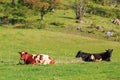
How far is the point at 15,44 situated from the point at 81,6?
3743cm

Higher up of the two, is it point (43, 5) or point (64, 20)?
point (43, 5)

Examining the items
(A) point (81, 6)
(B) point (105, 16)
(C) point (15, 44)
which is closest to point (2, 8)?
(A) point (81, 6)

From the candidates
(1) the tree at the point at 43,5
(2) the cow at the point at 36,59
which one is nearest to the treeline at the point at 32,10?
(1) the tree at the point at 43,5

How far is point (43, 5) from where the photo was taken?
246 ft

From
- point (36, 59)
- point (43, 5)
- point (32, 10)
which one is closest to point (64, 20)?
point (43, 5)

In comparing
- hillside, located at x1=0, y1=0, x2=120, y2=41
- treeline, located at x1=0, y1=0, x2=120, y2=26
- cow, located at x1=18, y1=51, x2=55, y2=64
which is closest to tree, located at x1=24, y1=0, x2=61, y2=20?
treeline, located at x1=0, y1=0, x2=120, y2=26

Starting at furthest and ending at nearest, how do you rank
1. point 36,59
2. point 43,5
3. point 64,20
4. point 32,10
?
point 32,10 < point 43,5 < point 64,20 < point 36,59

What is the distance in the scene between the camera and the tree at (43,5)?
74944mm

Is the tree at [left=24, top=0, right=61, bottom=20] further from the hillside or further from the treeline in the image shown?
the hillside

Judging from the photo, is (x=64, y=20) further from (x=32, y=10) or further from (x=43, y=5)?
(x=32, y=10)

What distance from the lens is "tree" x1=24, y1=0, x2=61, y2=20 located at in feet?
246

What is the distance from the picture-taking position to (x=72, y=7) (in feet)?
298

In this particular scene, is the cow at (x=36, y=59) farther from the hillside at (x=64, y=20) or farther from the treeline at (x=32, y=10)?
the treeline at (x=32, y=10)

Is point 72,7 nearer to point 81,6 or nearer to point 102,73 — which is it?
point 81,6
